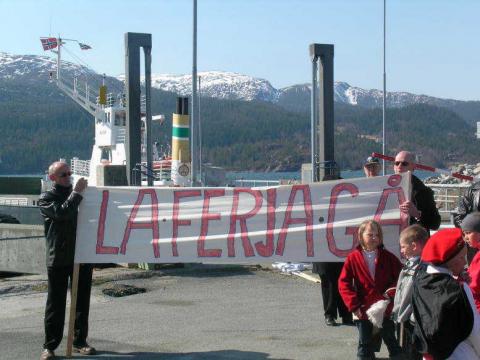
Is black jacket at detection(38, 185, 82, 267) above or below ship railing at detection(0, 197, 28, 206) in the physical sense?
above

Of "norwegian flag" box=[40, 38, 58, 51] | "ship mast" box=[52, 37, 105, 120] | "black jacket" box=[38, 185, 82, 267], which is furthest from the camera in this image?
"norwegian flag" box=[40, 38, 58, 51]

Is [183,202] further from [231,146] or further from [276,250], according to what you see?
[231,146]

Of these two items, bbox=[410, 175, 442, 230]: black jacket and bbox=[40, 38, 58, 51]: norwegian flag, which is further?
bbox=[40, 38, 58, 51]: norwegian flag

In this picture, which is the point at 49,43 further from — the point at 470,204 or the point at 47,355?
the point at 470,204

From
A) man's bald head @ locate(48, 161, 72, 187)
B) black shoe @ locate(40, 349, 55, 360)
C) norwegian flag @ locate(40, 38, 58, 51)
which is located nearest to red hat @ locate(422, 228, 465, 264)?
man's bald head @ locate(48, 161, 72, 187)


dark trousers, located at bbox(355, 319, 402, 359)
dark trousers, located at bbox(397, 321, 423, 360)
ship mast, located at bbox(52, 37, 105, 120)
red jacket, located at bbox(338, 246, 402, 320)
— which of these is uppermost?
ship mast, located at bbox(52, 37, 105, 120)

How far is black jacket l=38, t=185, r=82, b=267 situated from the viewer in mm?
7504

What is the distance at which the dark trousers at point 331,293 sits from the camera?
891 centimetres

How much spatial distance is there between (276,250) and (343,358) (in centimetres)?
131

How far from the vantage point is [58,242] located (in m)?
7.63

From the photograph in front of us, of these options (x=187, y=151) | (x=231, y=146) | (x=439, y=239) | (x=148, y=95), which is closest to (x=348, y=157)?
(x=231, y=146)

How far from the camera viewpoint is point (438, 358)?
469cm

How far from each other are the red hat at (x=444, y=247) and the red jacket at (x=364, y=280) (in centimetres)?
202

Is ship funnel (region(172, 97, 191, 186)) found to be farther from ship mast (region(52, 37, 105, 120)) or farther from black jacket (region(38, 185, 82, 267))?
black jacket (region(38, 185, 82, 267))
